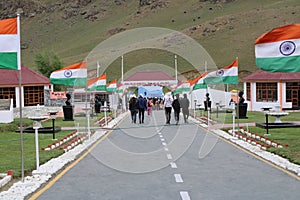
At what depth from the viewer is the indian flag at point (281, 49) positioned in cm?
1280

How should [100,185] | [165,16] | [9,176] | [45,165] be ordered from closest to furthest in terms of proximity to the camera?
[100,185], [9,176], [45,165], [165,16]

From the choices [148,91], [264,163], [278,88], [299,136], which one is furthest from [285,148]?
[148,91]

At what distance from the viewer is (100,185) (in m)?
10.5

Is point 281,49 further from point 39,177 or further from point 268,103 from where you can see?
point 268,103

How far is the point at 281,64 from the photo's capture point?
1312 centimetres

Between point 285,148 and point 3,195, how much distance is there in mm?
9708

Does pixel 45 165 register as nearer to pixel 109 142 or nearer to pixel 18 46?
pixel 18 46

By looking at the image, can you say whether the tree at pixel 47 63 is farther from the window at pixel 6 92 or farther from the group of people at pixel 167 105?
the group of people at pixel 167 105

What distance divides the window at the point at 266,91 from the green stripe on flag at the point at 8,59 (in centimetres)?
3593

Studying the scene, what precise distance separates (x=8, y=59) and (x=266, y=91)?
119 feet

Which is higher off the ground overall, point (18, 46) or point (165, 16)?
point (165, 16)

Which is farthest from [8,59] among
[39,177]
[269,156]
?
[269,156]

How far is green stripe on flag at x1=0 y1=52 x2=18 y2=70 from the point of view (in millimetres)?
10992

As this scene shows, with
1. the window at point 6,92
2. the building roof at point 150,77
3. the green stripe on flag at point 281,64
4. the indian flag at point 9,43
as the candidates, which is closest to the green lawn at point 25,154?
the indian flag at point 9,43
